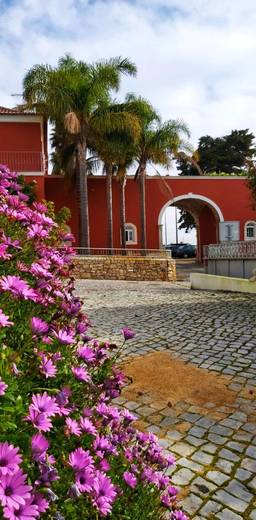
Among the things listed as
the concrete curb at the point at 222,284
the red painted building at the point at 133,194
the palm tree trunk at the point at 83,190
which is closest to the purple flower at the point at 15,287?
the concrete curb at the point at 222,284

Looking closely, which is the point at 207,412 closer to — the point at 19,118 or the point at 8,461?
the point at 8,461

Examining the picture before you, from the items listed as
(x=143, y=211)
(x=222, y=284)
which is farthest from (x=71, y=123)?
(x=222, y=284)

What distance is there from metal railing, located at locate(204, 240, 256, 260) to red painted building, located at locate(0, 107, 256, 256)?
8644mm

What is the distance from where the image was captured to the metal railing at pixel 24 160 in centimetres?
1945

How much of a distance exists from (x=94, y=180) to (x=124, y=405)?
2204 centimetres

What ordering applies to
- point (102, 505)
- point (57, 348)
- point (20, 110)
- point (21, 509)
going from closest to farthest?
point (21, 509)
point (102, 505)
point (57, 348)
point (20, 110)

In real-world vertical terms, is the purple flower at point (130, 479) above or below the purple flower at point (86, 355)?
below

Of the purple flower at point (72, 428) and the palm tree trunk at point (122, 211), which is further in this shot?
the palm tree trunk at point (122, 211)

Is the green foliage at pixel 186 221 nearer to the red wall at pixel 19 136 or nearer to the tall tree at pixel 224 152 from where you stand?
the tall tree at pixel 224 152

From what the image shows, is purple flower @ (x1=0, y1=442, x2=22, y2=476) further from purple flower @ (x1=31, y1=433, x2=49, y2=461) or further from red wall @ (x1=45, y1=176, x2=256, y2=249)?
red wall @ (x1=45, y1=176, x2=256, y2=249)

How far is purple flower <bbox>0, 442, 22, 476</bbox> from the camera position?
90 centimetres

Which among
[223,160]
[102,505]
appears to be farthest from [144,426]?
[223,160]

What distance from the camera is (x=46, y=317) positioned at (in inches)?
80.4

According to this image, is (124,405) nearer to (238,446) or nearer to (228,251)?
(238,446)
